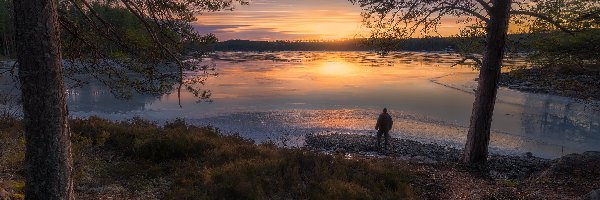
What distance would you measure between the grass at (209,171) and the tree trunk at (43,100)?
2.77 m

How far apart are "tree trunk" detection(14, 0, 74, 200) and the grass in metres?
2.77

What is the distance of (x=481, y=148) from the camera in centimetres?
1277

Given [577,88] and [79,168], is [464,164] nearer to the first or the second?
[577,88]

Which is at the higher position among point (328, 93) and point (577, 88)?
point (577, 88)

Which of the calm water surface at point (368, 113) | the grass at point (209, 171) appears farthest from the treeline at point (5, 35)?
the grass at point (209, 171)

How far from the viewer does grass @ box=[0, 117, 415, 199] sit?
9.48m

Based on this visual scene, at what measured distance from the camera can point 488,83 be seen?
1218 cm

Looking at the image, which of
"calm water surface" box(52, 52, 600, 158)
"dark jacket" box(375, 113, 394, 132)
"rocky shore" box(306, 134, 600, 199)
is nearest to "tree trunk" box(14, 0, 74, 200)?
"rocky shore" box(306, 134, 600, 199)

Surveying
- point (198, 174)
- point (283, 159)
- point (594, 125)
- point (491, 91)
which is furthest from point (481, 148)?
point (594, 125)

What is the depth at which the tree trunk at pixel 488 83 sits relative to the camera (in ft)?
38.5

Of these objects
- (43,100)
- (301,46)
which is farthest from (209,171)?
(301,46)

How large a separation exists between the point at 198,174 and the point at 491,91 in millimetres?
8364

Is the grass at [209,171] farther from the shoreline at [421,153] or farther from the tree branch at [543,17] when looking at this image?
the tree branch at [543,17]

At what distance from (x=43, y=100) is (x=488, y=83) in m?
11.0
